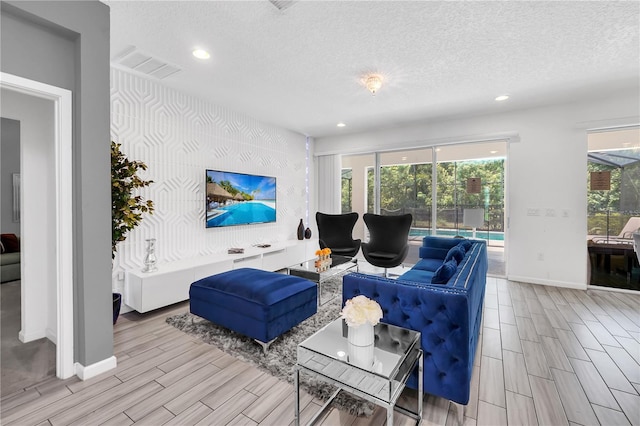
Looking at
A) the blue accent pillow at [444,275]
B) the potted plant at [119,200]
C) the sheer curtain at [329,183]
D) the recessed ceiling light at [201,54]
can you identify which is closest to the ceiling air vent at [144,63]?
the recessed ceiling light at [201,54]

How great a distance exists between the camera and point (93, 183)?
199 cm

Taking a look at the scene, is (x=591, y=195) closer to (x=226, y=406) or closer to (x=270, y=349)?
(x=270, y=349)

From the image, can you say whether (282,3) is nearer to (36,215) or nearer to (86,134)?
(86,134)

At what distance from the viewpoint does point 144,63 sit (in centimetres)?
291

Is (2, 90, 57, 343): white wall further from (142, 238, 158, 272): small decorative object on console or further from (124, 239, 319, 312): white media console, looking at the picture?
(142, 238, 158, 272): small decorative object on console

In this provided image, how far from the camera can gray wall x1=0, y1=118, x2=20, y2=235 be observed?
4629mm

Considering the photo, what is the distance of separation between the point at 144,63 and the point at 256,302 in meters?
2.68

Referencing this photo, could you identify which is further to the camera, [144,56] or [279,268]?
[279,268]

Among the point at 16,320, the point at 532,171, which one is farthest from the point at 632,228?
the point at 16,320

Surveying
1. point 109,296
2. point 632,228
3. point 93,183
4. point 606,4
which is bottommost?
point 109,296

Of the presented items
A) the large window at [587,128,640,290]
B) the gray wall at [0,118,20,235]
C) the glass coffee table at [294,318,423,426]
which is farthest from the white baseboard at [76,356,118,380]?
the large window at [587,128,640,290]

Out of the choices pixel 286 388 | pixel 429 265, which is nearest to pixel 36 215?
pixel 286 388

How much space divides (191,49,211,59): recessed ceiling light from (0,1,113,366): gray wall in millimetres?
750

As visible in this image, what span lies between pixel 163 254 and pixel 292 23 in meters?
2.99
